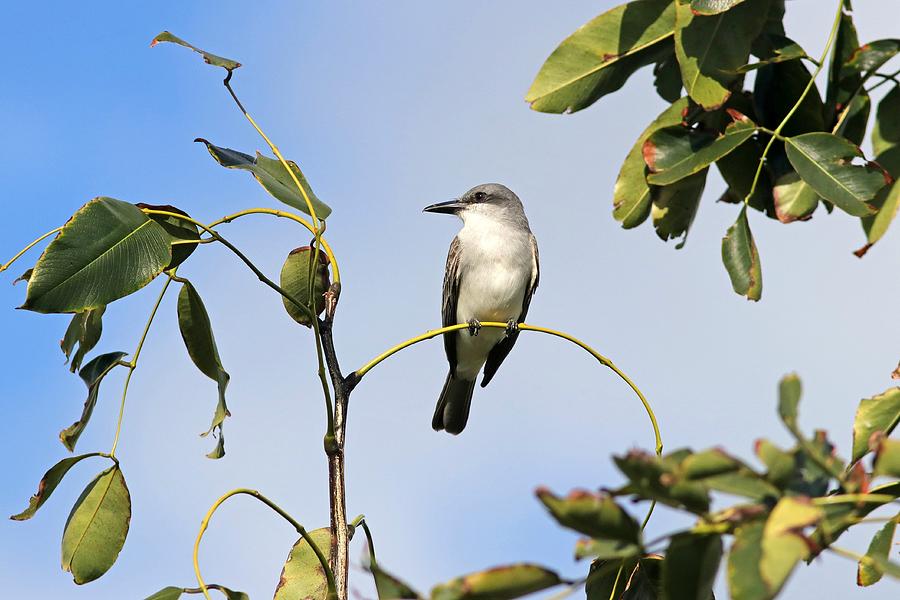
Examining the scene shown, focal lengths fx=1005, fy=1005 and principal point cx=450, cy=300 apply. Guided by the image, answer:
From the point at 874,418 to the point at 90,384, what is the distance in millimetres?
2468

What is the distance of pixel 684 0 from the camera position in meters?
3.16

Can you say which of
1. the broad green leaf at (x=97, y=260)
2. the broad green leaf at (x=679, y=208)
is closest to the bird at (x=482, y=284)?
the broad green leaf at (x=679, y=208)

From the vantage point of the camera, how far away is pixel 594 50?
337 cm

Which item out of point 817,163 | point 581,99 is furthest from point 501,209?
point 817,163

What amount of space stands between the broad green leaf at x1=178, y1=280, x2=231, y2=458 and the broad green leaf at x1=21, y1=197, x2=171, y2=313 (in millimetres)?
489

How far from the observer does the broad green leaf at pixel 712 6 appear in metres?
2.96

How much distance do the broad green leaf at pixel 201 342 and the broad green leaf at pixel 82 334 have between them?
0.88 feet

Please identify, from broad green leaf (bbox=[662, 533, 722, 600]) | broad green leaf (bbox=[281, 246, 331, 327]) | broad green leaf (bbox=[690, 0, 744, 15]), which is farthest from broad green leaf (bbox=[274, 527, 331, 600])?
broad green leaf (bbox=[690, 0, 744, 15])

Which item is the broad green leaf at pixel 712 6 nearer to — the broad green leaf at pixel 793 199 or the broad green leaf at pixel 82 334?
the broad green leaf at pixel 793 199

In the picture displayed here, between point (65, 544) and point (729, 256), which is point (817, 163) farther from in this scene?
point (65, 544)

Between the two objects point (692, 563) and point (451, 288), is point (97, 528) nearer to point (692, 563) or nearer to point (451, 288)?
point (692, 563)

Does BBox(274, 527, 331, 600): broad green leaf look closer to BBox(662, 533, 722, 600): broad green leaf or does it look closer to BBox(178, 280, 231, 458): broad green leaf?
BBox(178, 280, 231, 458): broad green leaf

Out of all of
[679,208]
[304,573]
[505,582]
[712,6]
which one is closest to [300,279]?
[304,573]

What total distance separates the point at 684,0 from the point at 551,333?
113 cm
